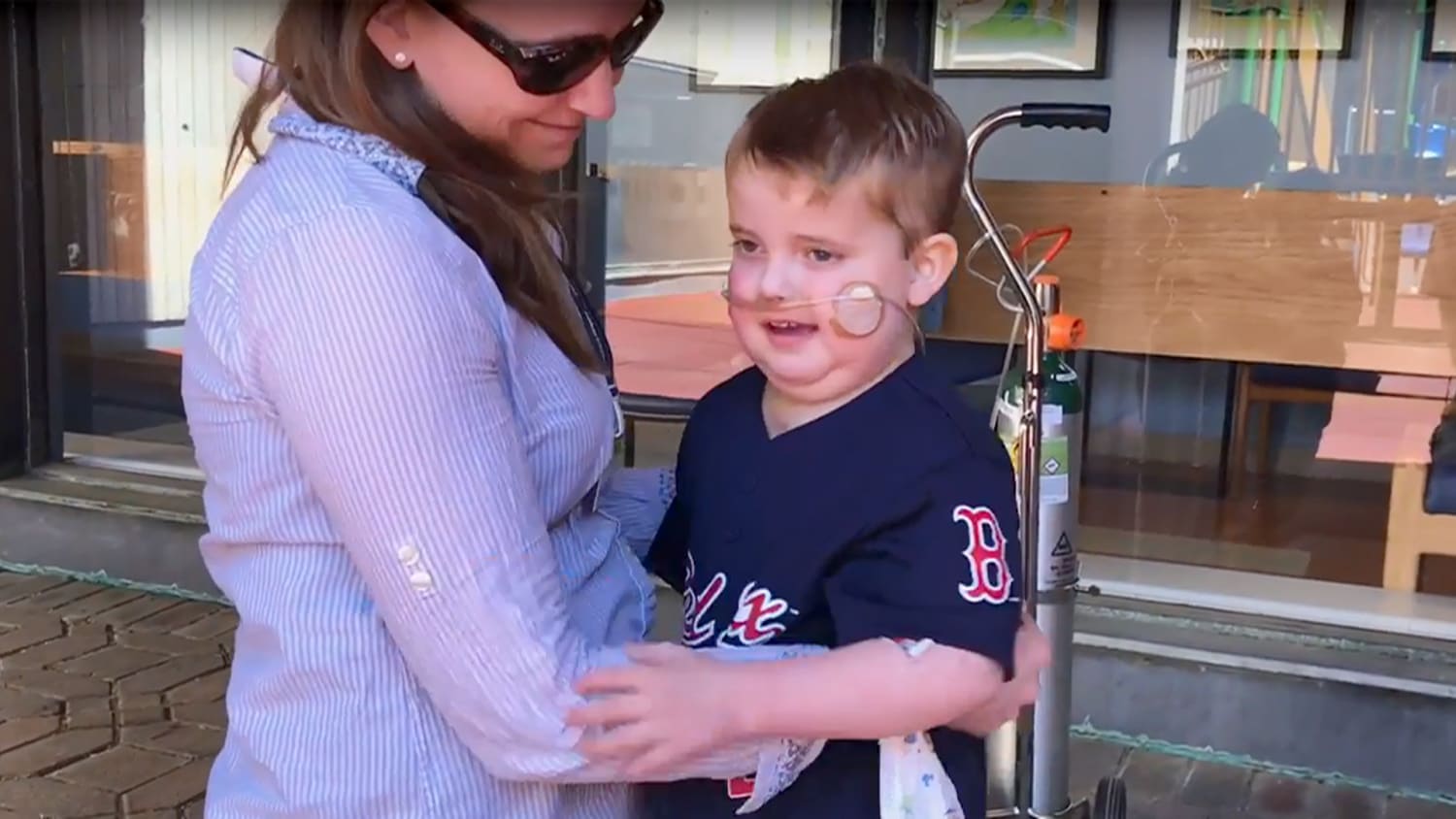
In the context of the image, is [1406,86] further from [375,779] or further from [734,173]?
[375,779]

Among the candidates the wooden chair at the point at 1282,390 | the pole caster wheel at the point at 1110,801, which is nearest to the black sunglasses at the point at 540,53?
the pole caster wheel at the point at 1110,801

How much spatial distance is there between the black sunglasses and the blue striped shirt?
0.12 metres

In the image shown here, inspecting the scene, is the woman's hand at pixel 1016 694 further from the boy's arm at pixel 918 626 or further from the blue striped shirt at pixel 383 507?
the blue striped shirt at pixel 383 507

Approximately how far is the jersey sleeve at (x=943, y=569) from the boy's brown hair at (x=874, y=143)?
24 cm

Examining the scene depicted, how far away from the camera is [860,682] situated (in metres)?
1.15

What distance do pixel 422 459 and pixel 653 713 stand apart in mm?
249

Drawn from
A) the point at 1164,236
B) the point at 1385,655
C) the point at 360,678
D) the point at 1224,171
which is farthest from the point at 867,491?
the point at 1224,171

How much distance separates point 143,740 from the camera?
3516 millimetres

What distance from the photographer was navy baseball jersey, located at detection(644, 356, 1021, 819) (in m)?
1.24

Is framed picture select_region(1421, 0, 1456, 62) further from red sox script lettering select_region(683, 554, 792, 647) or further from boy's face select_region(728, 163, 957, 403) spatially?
red sox script lettering select_region(683, 554, 792, 647)

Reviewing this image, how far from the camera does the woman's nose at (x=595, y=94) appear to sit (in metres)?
1.27

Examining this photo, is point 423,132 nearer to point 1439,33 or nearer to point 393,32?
point 393,32

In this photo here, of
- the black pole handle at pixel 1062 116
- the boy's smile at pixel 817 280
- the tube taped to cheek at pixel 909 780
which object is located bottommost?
the tube taped to cheek at pixel 909 780

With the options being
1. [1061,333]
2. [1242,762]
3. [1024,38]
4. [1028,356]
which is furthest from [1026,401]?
[1024,38]
